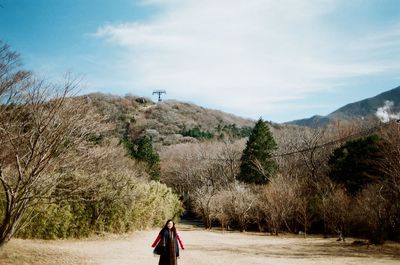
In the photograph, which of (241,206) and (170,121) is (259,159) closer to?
(241,206)

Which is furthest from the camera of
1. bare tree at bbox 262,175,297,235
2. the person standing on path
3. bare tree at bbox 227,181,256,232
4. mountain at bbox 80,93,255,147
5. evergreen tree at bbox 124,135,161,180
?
mountain at bbox 80,93,255,147

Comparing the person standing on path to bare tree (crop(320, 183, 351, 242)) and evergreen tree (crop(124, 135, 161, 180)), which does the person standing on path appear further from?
evergreen tree (crop(124, 135, 161, 180))

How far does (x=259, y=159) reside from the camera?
1697 inches

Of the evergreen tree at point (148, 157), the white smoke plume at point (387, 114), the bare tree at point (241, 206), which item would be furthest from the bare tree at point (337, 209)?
the evergreen tree at point (148, 157)

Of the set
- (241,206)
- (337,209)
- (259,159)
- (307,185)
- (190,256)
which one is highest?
(259,159)

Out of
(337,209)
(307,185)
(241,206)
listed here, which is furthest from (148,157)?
(337,209)

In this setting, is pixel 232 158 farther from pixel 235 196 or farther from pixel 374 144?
pixel 374 144

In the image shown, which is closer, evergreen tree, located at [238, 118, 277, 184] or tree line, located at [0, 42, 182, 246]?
tree line, located at [0, 42, 182, 246]

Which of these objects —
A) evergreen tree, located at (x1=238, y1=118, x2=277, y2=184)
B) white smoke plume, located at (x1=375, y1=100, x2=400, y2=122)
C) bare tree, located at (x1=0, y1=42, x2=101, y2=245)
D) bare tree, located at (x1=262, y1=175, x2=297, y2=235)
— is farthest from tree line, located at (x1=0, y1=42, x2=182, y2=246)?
evergreen tree, located at (x1=238, y1=118, x2=277, y2=184)

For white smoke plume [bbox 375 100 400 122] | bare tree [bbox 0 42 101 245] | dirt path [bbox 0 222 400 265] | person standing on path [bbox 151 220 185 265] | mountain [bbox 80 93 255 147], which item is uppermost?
mountain [bbox 80 93 255 147]

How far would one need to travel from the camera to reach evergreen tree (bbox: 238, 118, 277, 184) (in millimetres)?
42469

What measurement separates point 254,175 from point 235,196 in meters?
11.6

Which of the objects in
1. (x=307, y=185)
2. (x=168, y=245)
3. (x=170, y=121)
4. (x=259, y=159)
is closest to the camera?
(x=168, y=245)

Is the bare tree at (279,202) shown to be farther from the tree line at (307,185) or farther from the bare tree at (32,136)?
the bare tree at (32,136)
